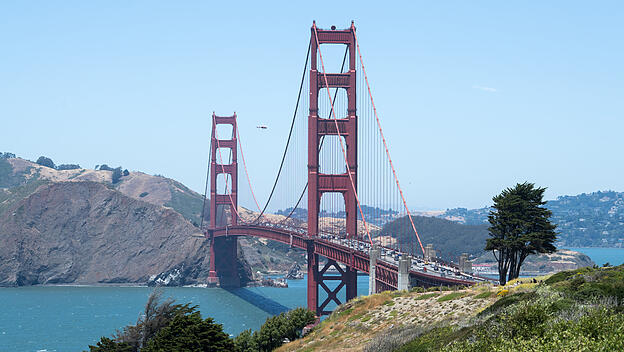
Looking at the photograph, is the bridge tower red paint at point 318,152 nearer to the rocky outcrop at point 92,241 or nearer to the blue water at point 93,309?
the blue water at point 93,309

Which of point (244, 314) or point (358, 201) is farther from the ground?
point (358, 201)

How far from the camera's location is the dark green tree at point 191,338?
42875mm

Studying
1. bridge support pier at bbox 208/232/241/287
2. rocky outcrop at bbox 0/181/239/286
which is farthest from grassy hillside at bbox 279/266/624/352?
rocky outcrop at bbox 0/181/239/286

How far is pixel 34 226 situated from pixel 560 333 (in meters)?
173

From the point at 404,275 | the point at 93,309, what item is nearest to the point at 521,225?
the point at 404,275

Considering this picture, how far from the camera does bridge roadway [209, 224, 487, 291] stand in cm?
5806

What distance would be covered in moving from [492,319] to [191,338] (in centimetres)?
1802

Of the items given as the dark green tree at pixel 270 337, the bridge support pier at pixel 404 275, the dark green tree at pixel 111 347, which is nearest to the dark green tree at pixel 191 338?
the dark green tree at pixel 111 347

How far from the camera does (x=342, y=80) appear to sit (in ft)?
298

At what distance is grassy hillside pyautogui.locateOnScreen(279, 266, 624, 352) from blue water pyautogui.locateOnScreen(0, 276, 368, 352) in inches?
1722

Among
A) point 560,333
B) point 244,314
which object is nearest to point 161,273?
point 244,314

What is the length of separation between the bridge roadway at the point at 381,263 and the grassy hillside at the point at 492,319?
457 centimetres

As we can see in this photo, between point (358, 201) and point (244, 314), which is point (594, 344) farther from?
point (244, 314)

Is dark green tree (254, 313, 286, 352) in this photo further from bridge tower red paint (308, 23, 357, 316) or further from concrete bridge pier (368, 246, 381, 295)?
bridge tower red paint (308, 23, 357, 316)
